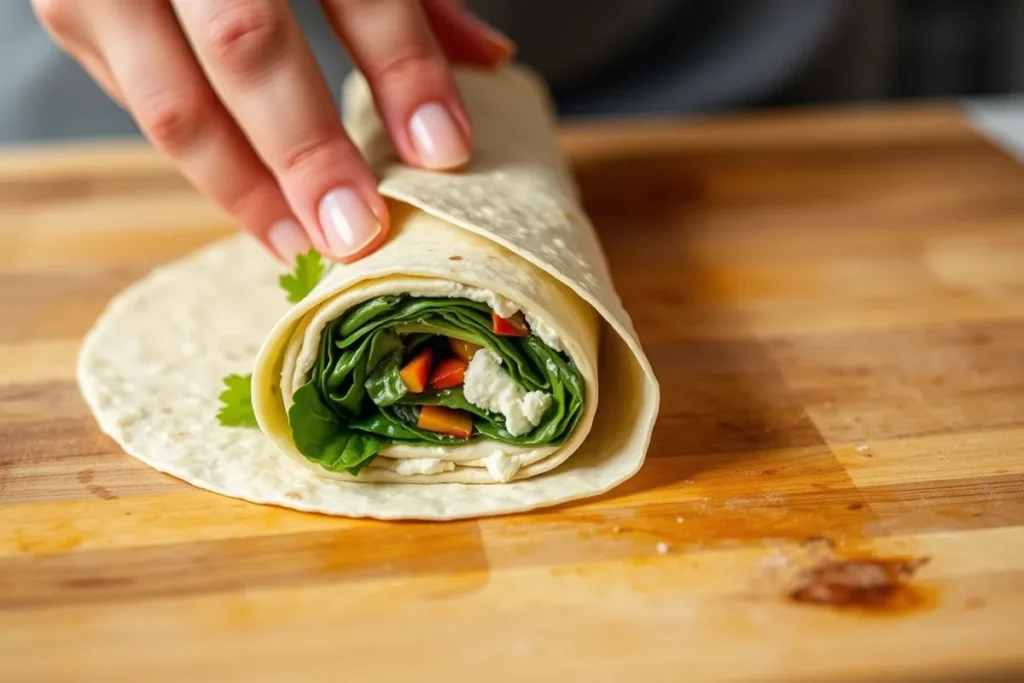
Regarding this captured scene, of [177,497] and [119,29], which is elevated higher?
[119,29]

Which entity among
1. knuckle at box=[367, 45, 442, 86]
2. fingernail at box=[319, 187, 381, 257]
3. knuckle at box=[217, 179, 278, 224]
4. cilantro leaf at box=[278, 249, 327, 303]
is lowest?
cilantro leaf at box=[278, 249, 327, 303]

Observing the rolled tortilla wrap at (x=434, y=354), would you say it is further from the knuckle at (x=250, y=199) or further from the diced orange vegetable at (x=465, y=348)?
the knuckle at (x=250, y=199)

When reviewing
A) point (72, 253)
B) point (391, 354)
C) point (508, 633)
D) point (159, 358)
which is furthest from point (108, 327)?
point (508, 633)

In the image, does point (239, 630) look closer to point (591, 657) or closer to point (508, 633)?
point (508, 633)

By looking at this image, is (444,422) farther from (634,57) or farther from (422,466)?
(634,57)

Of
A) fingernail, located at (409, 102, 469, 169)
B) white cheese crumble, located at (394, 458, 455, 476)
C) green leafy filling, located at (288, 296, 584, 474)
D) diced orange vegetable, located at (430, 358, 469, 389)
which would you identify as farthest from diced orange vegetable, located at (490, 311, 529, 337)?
fingernail, located at (409, 102, 469, 169)

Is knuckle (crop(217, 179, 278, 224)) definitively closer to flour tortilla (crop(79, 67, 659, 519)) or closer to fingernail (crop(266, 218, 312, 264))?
fingernail (crop(266, 218, 312, 264))

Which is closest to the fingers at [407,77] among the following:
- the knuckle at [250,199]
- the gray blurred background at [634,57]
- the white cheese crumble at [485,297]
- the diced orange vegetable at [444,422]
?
the knuckle at [250,199]
